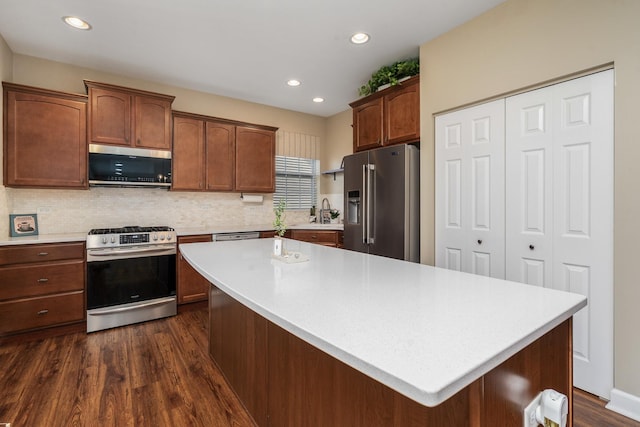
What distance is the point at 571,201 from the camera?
204 centimetres

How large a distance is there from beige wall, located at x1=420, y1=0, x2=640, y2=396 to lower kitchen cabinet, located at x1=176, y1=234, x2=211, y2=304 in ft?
9.67

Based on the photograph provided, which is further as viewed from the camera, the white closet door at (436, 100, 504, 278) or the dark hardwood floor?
the white closet door at (436, 100, 504, 278)

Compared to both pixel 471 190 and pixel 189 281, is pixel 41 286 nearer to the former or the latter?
pixel 189 281

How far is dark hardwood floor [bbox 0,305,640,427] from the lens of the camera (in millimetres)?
1771

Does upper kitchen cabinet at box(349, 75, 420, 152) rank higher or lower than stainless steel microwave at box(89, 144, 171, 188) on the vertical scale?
higher

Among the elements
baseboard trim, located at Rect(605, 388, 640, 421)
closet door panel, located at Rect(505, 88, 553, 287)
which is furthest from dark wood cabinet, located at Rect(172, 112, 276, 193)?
baseboard trim, located at Rect(605, 388, 640, 421)

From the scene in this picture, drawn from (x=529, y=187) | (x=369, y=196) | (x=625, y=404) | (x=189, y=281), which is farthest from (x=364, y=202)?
(x=625, y=404)

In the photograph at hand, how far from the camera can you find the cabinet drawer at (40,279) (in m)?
2.67

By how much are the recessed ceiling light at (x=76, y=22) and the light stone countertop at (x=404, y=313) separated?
240 centimetres

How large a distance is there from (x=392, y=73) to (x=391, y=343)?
122 inches

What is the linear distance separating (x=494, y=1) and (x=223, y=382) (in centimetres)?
337

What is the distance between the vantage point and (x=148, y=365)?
2369mm

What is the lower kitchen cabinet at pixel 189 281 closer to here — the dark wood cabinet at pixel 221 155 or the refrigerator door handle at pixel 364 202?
the dark wood cabinet at pixel 221 155

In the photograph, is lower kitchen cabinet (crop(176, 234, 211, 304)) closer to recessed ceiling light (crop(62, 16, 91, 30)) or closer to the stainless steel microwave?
the stainless steel microwave
